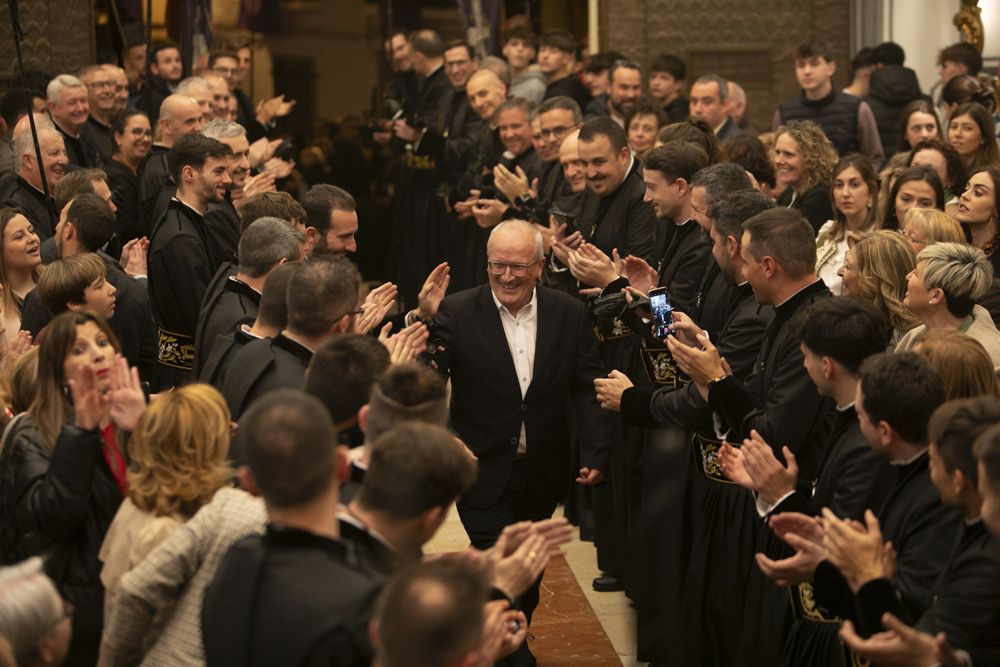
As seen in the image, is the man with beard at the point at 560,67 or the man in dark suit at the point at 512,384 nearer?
the man in dark suit at the point at 512,384

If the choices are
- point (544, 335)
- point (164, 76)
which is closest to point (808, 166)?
point (544, 335)

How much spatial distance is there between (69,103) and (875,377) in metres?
6.71

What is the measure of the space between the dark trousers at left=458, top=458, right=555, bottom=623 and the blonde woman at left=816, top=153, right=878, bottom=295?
239 cm

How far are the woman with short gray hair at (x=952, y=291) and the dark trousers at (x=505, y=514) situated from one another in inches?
59.9

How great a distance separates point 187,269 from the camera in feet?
22.2

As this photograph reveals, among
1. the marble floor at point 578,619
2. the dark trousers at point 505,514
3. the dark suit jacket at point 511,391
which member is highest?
the dark suit jacket at point 511,391

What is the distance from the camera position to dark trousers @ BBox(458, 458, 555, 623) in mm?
5695

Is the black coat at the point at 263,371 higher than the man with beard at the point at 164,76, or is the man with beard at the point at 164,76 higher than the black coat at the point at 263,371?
the man with beard at the point at 164,76

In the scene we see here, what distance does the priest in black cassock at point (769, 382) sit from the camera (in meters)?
4.79

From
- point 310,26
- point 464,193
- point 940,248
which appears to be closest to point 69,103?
point 464,193

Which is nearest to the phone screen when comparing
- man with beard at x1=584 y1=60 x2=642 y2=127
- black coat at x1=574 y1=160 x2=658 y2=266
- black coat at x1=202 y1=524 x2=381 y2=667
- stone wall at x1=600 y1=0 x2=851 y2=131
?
black coat at x1=574 y1=160 x2=658 y2=266

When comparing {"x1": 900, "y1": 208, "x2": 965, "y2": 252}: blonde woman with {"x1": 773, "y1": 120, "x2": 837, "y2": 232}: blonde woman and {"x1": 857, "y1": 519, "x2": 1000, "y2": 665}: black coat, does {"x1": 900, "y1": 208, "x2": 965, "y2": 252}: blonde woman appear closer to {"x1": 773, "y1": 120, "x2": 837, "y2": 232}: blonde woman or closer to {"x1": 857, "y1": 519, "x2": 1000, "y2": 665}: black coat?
{"x1": 773, "y1": 120, "x2": 837, "y2": 232}: blonde woman

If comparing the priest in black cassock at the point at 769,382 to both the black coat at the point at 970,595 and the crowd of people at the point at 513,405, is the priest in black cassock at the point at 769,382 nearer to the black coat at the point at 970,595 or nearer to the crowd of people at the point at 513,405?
the crowd of people at the point at 513,405

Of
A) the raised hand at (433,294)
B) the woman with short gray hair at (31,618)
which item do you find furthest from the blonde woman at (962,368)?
the woman with short gray hair at (31,618)
